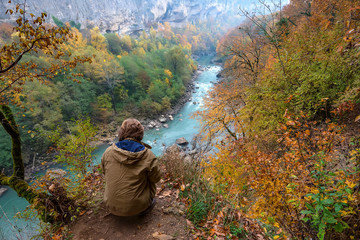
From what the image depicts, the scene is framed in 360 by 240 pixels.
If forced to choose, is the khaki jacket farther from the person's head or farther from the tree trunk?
the tree trunk

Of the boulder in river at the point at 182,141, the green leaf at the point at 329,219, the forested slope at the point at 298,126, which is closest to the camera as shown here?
the green leaf at the point at 329,219

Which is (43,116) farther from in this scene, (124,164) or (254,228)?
(254,228)

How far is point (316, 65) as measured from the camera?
5.32 meters

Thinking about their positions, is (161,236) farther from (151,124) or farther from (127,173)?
(151,124)

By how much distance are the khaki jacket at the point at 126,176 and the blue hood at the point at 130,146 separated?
0.06 m

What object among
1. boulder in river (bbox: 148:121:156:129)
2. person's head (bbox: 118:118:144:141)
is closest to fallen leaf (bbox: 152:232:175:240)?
person's head (bbox: 118:118:144:141)

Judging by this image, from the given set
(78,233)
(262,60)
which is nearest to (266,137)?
(78,233)

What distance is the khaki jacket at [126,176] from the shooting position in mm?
2266

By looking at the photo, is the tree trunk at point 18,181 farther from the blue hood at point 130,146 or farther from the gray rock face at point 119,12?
the gray rock face at point 119,12

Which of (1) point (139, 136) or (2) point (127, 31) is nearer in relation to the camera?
(1) point (139, 136)

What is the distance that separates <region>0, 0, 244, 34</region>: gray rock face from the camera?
37500mm

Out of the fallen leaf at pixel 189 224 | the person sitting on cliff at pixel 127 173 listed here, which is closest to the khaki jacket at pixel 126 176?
the person sitting on cliff at pixel 127 173

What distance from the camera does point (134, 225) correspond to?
2.60 m

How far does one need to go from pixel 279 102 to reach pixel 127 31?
6369 cm
